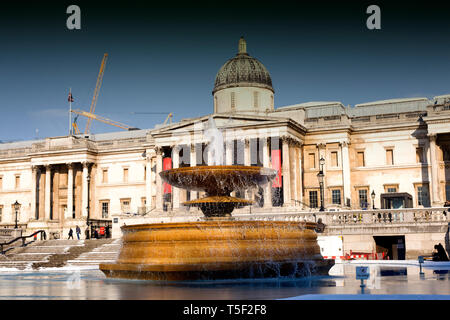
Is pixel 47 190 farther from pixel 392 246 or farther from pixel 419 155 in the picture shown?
pixel 392 246

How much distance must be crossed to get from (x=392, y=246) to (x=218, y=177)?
18846 millimetres

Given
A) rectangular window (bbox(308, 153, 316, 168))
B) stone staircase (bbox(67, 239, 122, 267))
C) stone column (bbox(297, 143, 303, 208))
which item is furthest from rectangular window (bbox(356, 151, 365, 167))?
stone staircase (bbox(67, 239, 122, 267))

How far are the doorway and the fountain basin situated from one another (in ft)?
58.8

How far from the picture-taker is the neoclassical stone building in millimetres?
50344

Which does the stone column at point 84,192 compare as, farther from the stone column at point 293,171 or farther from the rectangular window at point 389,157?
the rectangular window at point 389,157

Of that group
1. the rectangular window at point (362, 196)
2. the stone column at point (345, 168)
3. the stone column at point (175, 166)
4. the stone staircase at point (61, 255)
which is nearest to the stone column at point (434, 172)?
the rectangular window at point (362, 196)

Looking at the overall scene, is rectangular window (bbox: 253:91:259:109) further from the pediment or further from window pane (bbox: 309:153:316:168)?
window pane (bbox: 309:153:316:168)

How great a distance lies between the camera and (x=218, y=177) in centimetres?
2000

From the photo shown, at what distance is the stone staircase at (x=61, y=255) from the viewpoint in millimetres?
32491

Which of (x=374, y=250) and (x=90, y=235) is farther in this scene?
(x=90, y=235)
